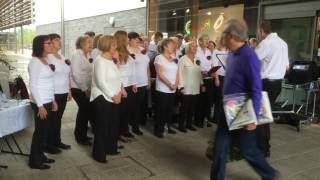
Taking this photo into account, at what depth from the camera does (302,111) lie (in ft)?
22.5

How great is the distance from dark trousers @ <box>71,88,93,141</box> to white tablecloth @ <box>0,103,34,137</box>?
75 cm

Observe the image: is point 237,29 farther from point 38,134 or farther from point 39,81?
point 38,134

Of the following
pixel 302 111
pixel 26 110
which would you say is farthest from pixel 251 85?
pixel 302 111

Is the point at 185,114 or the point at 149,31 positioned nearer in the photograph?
the point at 185,114

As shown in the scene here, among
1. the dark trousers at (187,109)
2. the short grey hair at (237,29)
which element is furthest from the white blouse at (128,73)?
the short grey hair at (237,29)

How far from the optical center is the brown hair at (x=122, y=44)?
14.1 ft

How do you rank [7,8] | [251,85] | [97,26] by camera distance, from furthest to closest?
[97,26], [7,8], [251,85]

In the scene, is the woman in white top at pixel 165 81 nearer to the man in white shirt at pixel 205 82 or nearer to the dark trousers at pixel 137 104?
the dark trousers at pixel 137 104

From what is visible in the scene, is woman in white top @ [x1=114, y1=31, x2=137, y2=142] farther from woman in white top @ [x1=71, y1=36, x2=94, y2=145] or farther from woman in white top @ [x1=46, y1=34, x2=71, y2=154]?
woman in white top @ [x1=46, y1=34, x2=71, y2=154]

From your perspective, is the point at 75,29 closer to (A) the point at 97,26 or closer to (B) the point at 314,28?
(A) the point at 97,26

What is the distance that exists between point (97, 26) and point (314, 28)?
8714 mm

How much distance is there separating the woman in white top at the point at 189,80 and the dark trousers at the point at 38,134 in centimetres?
221

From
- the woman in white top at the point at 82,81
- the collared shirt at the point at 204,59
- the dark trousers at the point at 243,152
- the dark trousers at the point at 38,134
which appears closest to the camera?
the dark trousers at the point at 243,152

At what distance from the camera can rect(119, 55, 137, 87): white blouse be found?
456 centimetres
